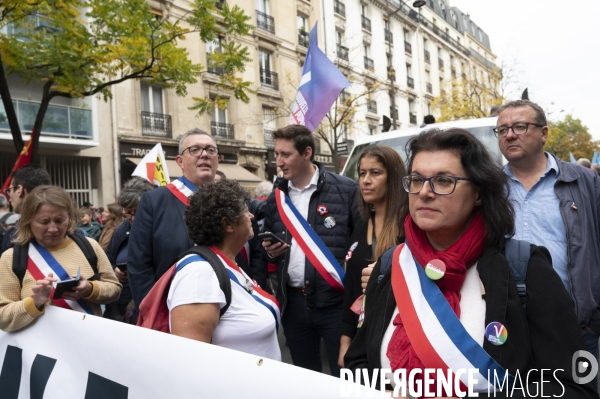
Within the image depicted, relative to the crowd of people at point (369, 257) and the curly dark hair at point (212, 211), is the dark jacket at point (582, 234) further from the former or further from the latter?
the curly dark hair at point (212, 211)

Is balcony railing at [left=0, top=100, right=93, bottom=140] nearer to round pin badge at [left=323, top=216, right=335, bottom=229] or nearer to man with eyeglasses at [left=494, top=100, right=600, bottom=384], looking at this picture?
round pin badge at [left=323, top=216, right=335, bottom=229]

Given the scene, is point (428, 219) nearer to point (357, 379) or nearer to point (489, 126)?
point (357, 379)

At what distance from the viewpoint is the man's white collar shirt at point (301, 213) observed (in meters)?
3.53

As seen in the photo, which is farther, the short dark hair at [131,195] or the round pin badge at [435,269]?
the short dark hair at [131,195]

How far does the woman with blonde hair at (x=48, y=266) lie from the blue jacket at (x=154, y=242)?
0.54 ft

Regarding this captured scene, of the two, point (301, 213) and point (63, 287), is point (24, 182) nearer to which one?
point (63, 287)

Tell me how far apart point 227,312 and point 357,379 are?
0.73 metres

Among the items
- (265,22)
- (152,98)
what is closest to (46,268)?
(152,98)

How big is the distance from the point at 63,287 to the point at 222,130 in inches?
755

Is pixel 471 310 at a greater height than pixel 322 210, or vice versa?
pixel 322 210

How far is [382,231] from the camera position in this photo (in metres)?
2.99

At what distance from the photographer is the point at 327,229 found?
11.6 ft

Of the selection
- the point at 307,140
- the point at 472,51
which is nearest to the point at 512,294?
the point at 307,140

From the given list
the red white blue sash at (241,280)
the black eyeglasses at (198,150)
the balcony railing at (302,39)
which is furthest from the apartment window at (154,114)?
the red white blue sash at (241,280)
